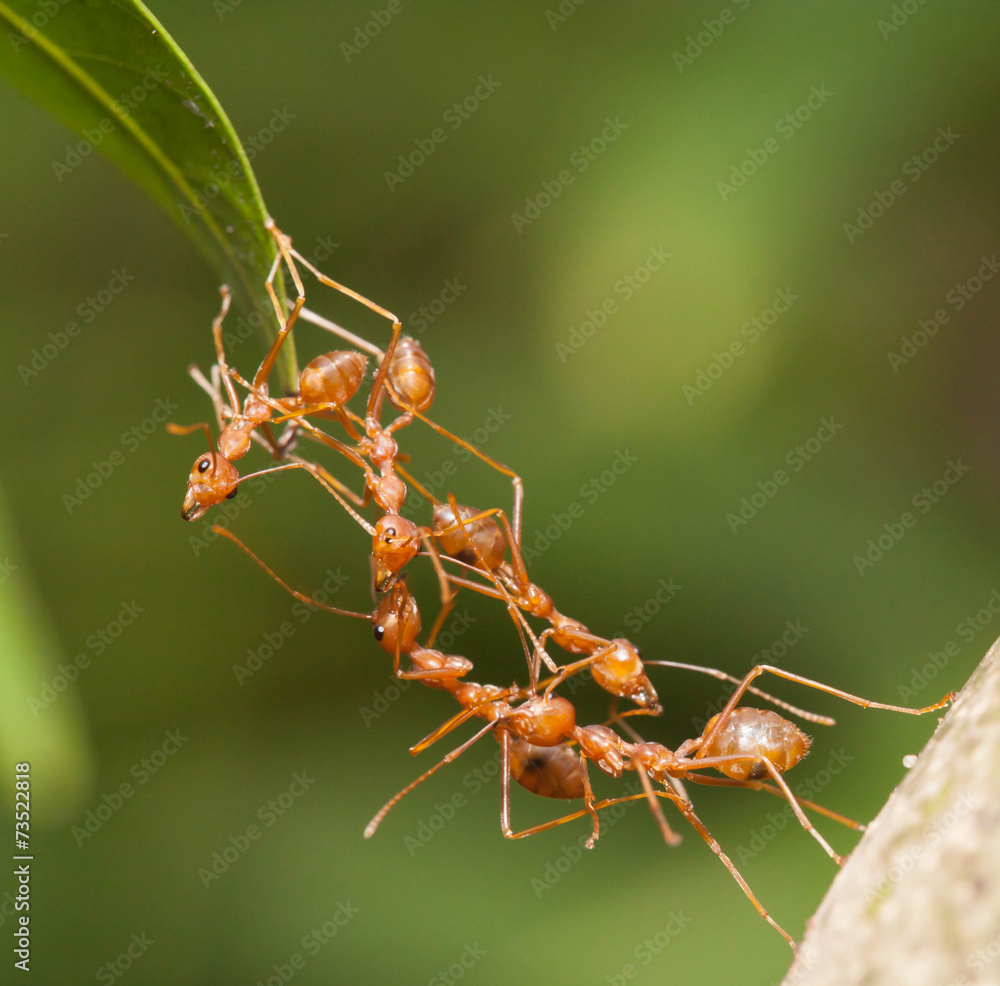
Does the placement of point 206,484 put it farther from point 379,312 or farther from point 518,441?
point 518,441

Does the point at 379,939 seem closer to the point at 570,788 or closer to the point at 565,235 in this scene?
the point at 570,788

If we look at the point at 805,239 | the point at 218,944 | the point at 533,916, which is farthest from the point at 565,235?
the point at 218,944

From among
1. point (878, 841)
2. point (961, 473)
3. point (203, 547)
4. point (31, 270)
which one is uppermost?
point (961, 473)

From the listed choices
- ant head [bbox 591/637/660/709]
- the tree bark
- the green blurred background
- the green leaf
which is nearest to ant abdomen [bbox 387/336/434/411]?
the green leaf

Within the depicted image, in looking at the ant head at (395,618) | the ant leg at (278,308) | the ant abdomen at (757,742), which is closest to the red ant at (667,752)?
the ant abdomen at (757,742)

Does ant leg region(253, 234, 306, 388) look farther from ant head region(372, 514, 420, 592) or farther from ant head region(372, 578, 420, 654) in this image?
ant head region(372, 578, 420, 654)

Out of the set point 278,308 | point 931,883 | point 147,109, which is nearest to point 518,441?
point 278,308

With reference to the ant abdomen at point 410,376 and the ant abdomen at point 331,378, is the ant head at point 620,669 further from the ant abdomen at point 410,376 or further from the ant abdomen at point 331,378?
the ant abdomen at point 331,378
